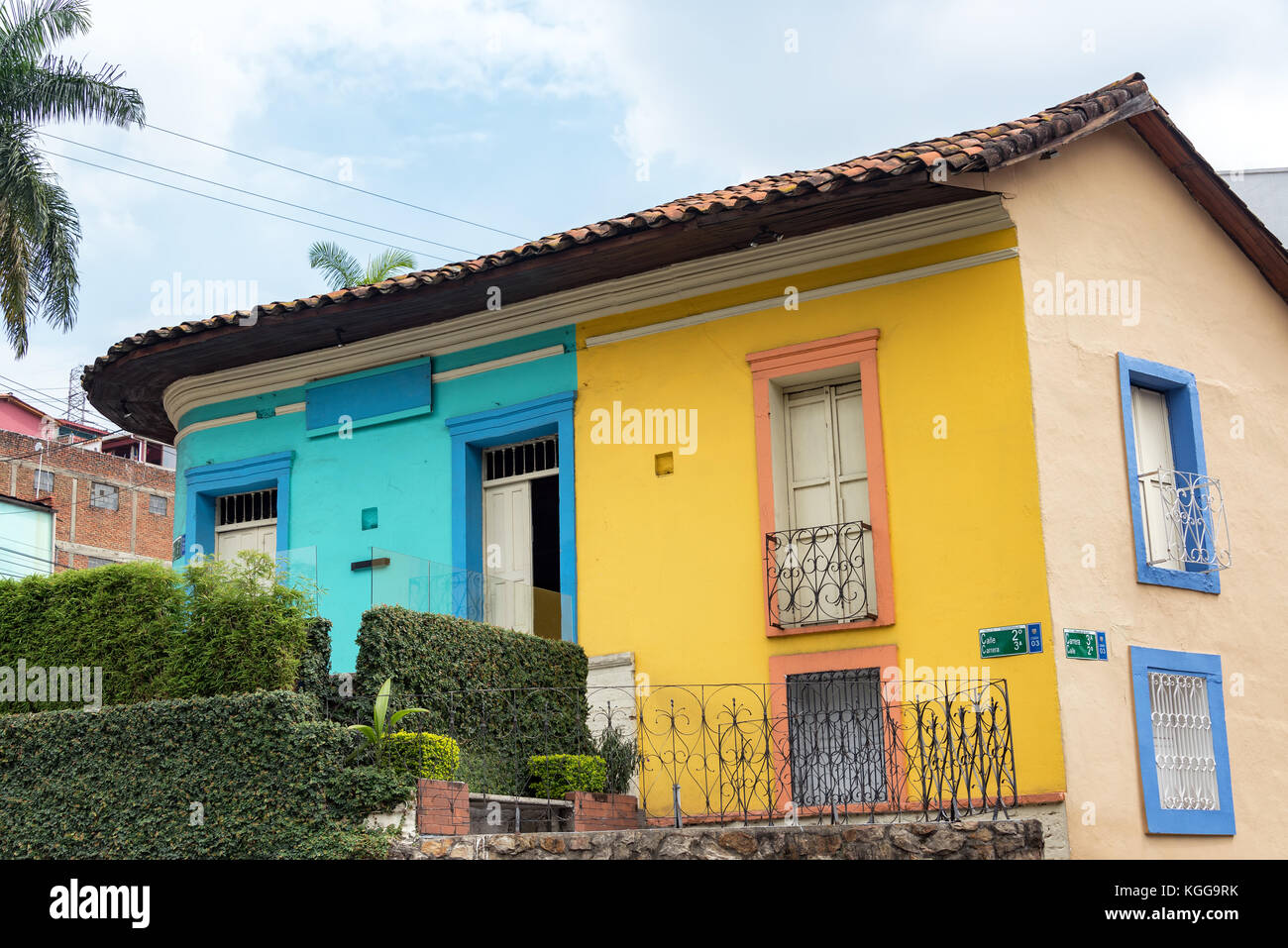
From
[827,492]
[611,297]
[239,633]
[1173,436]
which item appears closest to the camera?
[239,633]

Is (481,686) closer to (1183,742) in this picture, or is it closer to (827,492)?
(827,492)

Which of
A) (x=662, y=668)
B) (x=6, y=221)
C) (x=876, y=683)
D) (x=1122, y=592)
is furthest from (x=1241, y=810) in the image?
(x=6, y=221)

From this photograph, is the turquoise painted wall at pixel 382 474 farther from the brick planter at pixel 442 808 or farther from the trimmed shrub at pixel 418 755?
the brick planter at pixel 442 808

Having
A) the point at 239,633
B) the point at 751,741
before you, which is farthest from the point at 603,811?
the point at 239,633

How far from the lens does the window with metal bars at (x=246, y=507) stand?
15664mm

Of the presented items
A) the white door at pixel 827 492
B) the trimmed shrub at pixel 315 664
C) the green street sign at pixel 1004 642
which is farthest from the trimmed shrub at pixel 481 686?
the green street sign at pixel 1004 642

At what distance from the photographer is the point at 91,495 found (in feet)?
133

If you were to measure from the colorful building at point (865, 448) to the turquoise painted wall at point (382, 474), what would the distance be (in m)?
0.03

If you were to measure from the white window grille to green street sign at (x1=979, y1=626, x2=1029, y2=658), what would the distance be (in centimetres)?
134

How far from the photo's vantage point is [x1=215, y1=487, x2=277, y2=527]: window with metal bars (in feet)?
51.4

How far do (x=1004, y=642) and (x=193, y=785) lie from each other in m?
6.07
